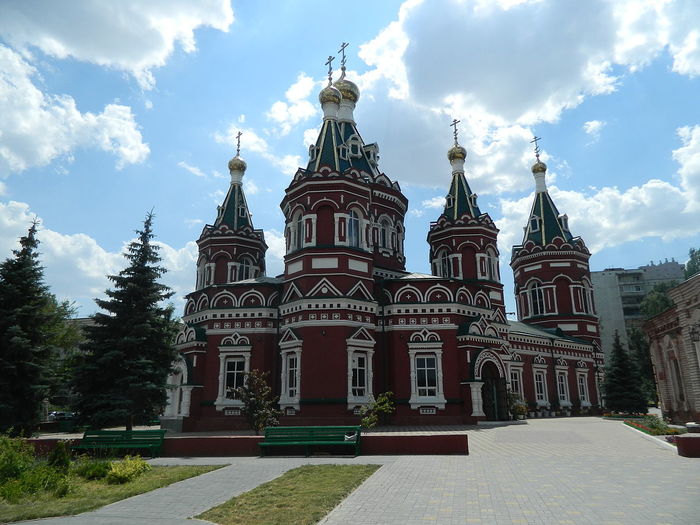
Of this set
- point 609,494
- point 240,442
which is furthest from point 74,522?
point 609,494

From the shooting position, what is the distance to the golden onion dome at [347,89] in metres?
31.2

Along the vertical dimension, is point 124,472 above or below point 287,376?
below

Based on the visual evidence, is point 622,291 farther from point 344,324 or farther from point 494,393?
point 344,324

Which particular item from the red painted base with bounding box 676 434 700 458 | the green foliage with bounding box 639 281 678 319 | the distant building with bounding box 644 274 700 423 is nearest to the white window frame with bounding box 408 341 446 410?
the distant building with bounding box 644 274 700 423

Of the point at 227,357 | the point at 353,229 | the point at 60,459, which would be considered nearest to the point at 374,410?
the point at 227,357

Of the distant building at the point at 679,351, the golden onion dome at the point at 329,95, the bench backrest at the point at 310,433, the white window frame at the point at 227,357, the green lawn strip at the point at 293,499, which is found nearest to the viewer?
the green lawn strip at the point at 293,499

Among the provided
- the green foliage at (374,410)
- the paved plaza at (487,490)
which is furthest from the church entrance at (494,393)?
the paved plaza at (487,490)

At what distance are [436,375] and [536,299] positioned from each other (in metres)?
20.3

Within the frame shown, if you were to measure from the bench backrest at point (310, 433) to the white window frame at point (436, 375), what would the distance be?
1007cm

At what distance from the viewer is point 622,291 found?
75.2m

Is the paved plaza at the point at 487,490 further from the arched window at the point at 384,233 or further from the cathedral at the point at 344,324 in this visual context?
the arched window at the point at 384,233

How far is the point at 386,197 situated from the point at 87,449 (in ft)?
68.1

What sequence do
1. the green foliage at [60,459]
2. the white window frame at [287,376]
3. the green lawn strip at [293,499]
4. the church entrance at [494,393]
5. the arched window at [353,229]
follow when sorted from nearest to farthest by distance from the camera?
1. the green lawn strip at [293,499]
2. the green foliage at [60,459]
3. the white window frame at [287,376]
4. the arched window at [353,229]
5. the church entrance at [494,393]

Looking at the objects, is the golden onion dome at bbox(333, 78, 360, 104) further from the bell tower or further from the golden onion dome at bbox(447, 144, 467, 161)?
the bell tower
